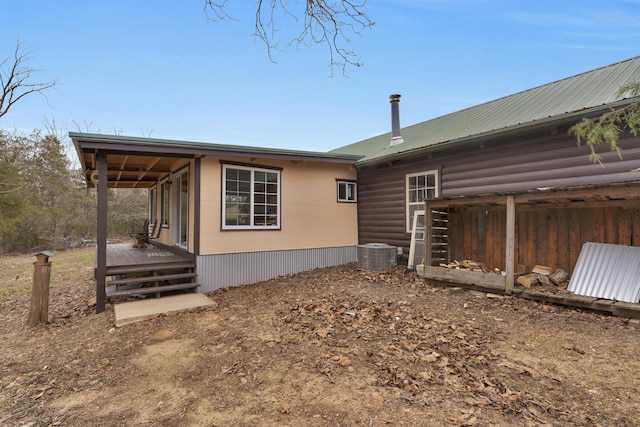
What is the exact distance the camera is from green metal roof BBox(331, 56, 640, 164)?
5.54 m

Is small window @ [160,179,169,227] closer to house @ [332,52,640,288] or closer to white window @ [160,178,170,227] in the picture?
white window @ [160,178,170,227]

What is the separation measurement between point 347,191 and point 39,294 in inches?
287

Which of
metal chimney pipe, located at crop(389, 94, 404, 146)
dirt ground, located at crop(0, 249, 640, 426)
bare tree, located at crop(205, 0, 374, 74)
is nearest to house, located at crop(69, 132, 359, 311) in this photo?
dirt ground, located at crop(0, 249, 640, 426)

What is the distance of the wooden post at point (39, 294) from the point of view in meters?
5.24

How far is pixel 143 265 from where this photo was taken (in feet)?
21.2

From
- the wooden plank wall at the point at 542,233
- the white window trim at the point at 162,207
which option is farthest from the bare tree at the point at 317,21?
the white window trim at the point at 162,207

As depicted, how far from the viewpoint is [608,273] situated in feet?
16.3

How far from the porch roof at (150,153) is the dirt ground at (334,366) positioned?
304cm

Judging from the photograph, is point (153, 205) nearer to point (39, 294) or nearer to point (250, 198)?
point (250, 198)

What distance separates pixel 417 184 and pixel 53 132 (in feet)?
67.8

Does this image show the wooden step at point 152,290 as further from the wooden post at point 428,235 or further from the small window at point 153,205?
the small window at point 153,205

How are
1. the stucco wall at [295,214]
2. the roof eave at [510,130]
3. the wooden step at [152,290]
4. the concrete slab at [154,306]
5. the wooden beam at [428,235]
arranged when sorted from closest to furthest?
the roof eave at [510,130] < the concrete slab at [154,306] < the wooden step at [152,290] < the wooden beam at [428,235] < the stucco wall at [295,214]

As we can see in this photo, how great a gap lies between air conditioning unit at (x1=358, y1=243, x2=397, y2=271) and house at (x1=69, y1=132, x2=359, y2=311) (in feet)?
3.99

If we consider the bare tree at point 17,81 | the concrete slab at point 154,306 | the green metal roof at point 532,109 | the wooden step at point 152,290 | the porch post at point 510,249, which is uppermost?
the bare tree at point 17,81
